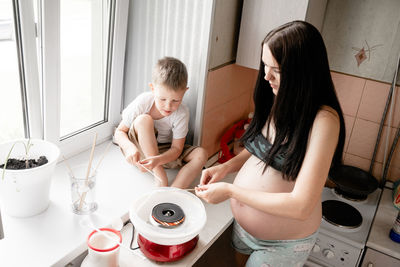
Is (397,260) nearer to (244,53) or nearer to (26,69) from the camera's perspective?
(244,53)

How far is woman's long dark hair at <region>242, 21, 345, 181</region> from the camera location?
1.02 metres

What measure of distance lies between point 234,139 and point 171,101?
0.57 m

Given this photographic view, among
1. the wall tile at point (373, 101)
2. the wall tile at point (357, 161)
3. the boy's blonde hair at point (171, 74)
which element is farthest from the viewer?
the wall tile at point (357, 161)

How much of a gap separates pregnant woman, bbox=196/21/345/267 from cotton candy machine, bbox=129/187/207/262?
3.3 inches

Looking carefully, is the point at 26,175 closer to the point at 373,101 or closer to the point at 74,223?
the point at 74,223

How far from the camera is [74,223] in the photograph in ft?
4.08

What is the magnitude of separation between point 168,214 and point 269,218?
32 cm

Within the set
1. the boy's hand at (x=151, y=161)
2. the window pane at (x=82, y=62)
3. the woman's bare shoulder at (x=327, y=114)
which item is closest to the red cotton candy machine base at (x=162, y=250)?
the boy's hand at (x=151, y=161)

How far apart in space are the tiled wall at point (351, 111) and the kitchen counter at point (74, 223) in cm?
33

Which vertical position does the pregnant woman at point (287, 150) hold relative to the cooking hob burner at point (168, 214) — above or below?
above

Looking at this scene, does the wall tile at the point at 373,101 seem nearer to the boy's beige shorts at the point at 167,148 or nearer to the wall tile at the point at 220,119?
the wall tile at the point at 220,119

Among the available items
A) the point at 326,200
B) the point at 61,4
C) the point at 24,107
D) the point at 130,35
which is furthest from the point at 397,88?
the point at 24,107

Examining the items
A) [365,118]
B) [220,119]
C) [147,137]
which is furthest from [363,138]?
[147,137]

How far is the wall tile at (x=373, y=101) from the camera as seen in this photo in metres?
1.78
